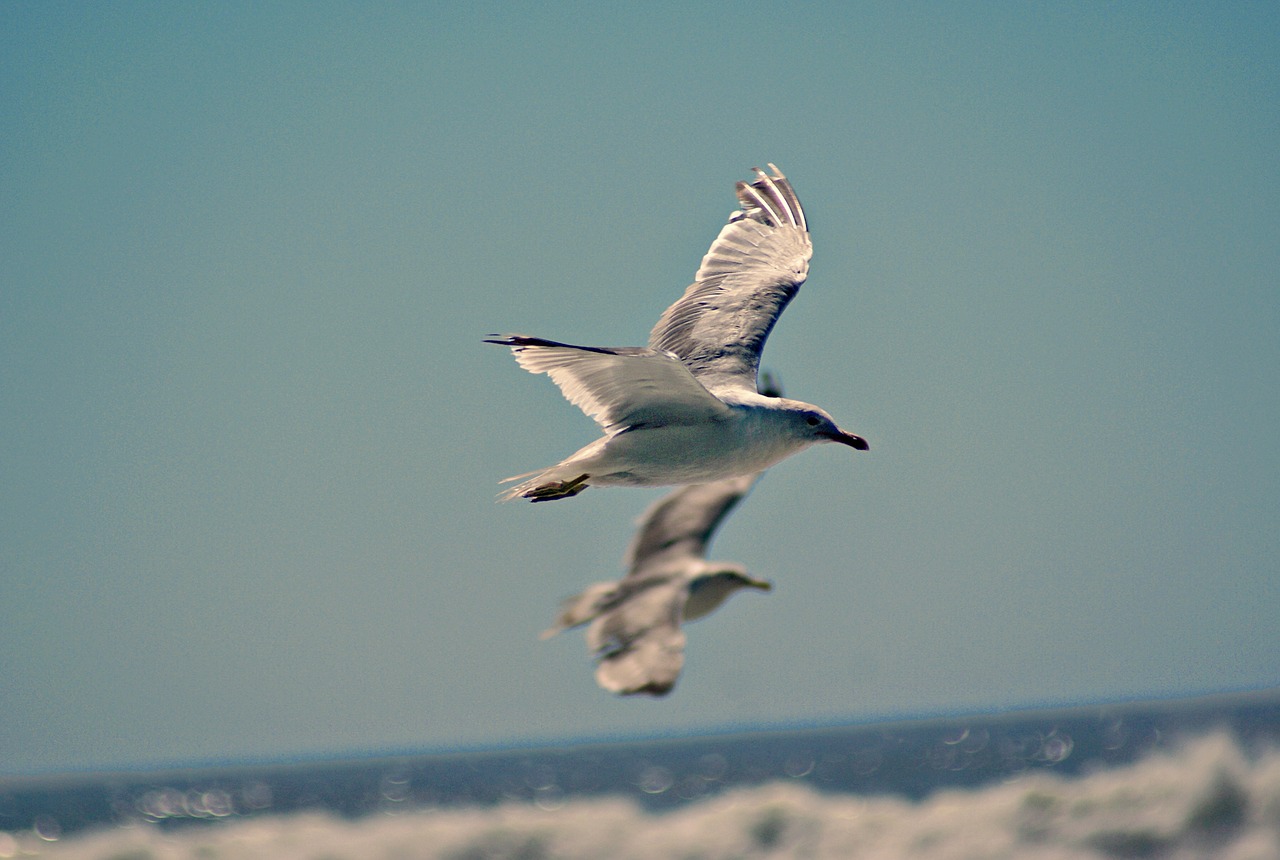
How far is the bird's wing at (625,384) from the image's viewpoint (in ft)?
27.1

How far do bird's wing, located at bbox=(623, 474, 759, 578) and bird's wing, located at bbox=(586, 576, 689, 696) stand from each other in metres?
3.62

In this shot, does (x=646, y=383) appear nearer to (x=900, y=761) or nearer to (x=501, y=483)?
(x=501, y=483)

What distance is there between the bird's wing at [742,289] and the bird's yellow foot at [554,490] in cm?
129

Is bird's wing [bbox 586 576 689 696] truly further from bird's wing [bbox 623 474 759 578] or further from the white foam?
the white foam

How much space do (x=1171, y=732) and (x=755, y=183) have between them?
104733 mm

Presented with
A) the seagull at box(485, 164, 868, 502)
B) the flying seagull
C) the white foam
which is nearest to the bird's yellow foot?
the seagull at box(485, 164, 868, 502)

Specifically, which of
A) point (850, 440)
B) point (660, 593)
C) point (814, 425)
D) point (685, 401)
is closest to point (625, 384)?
point (685, 401)

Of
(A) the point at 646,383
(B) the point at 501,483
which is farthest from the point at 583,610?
(A) the point at 646,383

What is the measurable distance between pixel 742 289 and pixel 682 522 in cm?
532

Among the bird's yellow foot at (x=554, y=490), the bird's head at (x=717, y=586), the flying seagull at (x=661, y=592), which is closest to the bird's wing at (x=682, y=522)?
the flying seagull at (x=661, y=592)

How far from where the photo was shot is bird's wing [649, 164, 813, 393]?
10.7m

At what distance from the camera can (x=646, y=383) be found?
8.77m

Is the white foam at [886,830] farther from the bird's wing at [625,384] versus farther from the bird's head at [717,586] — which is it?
the bird's wing at [625,384]

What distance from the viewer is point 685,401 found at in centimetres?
891
